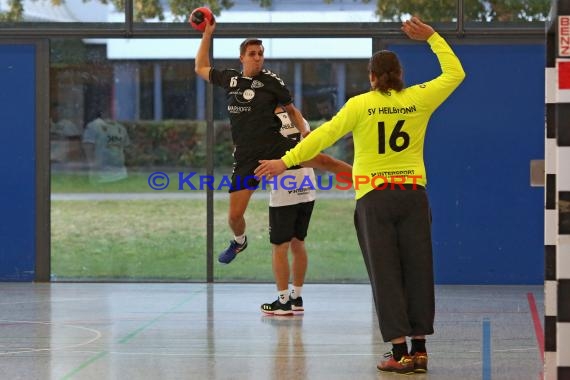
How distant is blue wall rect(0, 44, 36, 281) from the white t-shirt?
3130 millimetres

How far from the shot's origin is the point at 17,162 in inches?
415

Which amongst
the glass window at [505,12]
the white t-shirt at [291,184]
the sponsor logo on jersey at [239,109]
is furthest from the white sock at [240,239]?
the glass window at [505,12]

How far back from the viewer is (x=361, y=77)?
10438mm

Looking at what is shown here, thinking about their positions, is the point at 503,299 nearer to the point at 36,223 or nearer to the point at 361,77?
the point at 361,77

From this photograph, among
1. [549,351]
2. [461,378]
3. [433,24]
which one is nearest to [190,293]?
[433,24]

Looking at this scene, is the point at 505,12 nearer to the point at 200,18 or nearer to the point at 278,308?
the point at 200,18

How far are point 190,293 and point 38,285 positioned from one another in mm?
1473

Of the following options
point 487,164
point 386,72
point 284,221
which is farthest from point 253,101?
point 487,164

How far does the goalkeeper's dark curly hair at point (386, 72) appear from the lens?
19.4ft

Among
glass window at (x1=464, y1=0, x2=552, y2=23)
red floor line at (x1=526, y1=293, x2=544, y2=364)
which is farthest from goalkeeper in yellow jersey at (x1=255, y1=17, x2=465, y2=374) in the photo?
glass window at (x1=464, y1=0, x2=552, y2=23)

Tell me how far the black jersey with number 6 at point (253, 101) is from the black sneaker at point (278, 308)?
111 centimetres
